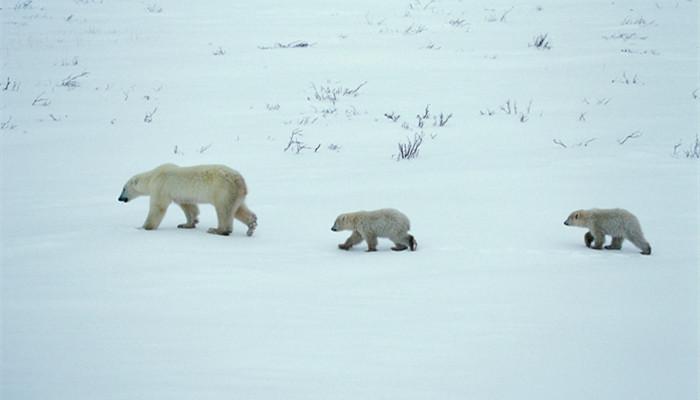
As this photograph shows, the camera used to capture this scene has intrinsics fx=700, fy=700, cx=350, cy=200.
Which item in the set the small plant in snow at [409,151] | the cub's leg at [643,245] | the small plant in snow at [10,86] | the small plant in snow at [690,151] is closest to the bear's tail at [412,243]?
the cub's leg at [643,245]

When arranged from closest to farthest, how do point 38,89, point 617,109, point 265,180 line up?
1. point 265,180
2. point 617,109
3. point 38,89

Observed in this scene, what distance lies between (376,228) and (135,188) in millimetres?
2743

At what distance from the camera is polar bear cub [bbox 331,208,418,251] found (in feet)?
21.7

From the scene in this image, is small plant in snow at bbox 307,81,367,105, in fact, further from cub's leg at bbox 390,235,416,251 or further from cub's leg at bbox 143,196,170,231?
cub's leg at bbox 390,235,416,251

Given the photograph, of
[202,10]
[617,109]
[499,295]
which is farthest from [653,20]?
[499,295]

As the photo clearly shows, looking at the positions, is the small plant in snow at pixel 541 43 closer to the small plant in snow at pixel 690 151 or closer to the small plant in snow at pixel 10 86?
the small plant in snow at pixel 690 151

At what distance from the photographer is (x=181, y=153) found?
1052 centimetres

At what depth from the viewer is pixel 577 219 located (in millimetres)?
6906

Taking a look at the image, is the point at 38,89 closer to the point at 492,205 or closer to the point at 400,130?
the point at 400,130

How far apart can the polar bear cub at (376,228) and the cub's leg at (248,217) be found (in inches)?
32.2

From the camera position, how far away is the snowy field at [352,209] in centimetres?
397

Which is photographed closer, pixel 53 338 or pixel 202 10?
pixel 53 338

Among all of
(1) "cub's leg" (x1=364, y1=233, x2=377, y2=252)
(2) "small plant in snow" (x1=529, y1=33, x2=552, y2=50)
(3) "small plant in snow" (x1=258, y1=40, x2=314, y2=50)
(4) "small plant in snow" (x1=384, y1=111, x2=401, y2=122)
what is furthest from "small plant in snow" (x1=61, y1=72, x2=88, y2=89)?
(2) "small plant in snow" (x1=529, y1=33, x2=552, y2=50)

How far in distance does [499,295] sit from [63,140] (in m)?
8.71
